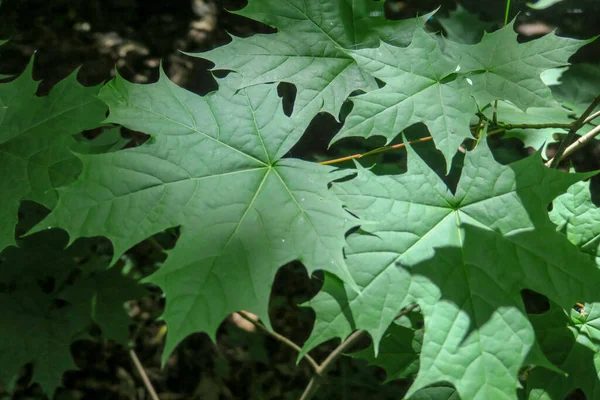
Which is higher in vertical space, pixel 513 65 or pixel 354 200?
pixel 513 65

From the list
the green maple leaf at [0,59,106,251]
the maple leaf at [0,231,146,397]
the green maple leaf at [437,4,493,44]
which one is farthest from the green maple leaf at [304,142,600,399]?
the green maple leaf at [437,4,493,44]

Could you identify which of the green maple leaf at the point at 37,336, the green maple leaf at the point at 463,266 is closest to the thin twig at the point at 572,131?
the green maple leaf at the point at 463,266

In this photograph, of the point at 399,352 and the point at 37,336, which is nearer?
the point at 399,352

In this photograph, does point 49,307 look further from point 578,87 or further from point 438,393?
point 578,87

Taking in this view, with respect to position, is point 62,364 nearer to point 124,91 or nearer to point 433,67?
point 124,91

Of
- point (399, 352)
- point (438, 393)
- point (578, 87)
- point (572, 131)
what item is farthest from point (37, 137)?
→ point (578, 87)

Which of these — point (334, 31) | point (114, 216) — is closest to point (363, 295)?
point (114, 216)
